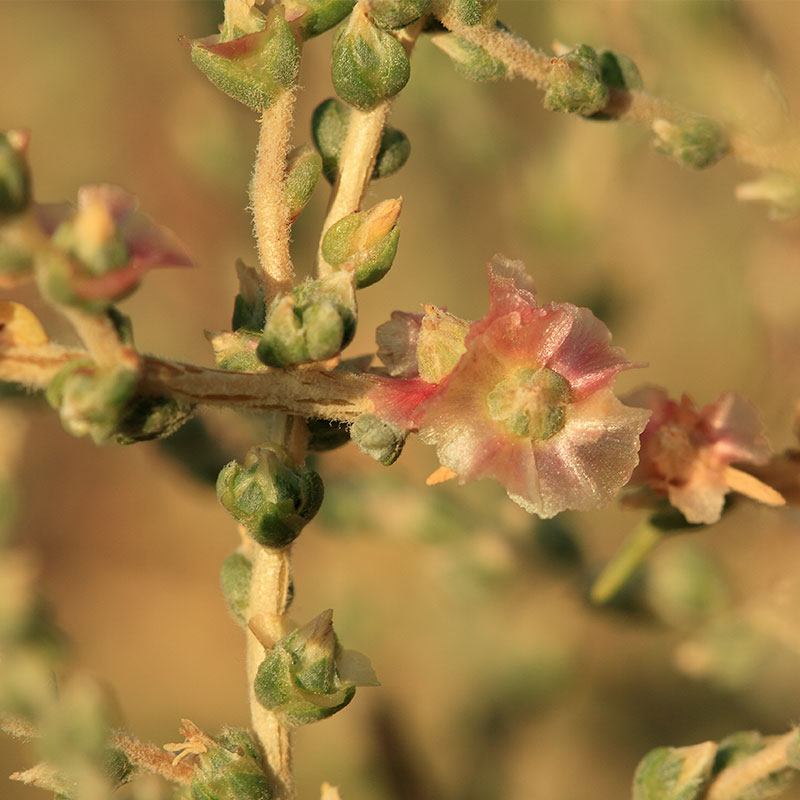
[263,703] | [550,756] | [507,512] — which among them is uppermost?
[263,703]

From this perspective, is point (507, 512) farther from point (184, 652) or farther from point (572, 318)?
point (184, 652)

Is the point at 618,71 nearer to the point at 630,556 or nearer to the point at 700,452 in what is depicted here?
the point at 700,452

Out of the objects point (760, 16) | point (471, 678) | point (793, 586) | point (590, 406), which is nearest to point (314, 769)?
point (471, 678)

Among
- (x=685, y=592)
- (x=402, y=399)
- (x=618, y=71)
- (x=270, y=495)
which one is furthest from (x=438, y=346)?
(x=685, y=592)

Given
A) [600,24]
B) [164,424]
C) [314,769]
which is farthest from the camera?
[314,769]

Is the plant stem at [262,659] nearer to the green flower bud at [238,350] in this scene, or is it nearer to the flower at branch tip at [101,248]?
the green flower bud at [238,350]

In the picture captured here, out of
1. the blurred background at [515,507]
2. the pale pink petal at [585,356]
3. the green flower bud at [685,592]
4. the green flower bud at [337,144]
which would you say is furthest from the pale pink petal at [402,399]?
the green flower bud at [685,592]
